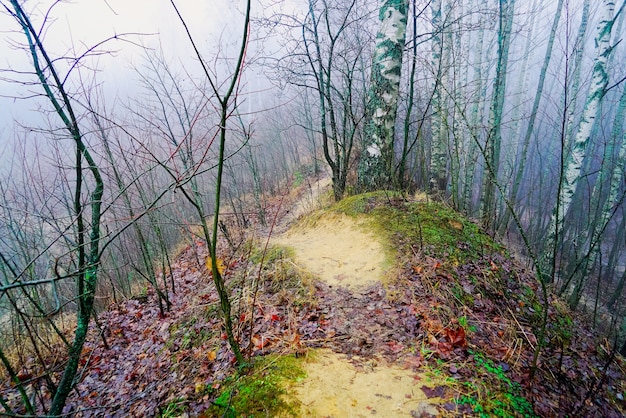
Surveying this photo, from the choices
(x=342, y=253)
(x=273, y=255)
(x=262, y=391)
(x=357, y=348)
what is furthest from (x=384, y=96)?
(x=262, y=391)

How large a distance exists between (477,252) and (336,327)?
2403 mm

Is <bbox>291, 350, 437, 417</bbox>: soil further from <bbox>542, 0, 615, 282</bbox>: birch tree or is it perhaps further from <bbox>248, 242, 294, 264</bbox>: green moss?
<bbox>542, 0, 615, 282</bbox>: birch tree

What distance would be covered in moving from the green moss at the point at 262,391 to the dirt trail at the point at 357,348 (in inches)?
3.6

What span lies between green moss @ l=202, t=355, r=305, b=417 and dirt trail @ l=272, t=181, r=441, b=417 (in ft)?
0.30

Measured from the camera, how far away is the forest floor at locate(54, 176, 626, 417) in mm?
2137

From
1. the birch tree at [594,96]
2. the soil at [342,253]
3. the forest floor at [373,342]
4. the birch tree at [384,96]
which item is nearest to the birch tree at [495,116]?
the birch tree at [594,96]

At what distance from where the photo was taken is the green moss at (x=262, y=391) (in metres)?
2.05

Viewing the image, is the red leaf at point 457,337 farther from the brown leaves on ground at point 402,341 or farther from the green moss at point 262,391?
the green moss at point 262,391

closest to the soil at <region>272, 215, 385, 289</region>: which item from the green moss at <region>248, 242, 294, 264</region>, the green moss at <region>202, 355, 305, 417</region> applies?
the green moss at <region>248, 242, 294, 264</region>

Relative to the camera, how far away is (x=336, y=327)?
293cm

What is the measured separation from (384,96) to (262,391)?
4.85 metres

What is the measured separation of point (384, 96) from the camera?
5.33 metres

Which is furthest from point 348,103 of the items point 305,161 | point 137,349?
point 305,161

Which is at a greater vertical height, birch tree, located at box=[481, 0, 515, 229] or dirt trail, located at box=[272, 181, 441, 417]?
birch tree, located at box=[481, 0, 515, 229]
